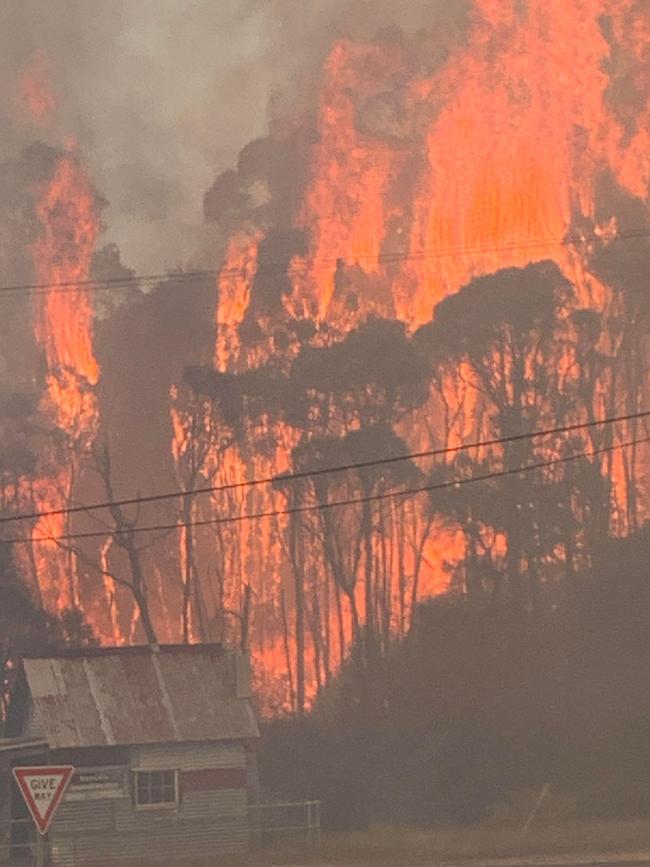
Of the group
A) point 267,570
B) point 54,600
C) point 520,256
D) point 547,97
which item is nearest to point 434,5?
point 547,97

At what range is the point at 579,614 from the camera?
65.1m

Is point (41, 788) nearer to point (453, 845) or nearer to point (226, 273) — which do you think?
point (453, 845)

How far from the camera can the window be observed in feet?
133

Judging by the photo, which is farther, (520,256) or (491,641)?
(520,256)

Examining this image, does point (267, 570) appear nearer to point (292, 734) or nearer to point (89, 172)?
point (292, 734)

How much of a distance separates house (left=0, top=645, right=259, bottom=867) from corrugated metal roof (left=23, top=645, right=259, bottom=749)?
28mm

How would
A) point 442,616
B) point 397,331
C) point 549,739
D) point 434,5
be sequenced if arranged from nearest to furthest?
point 549,739 < point 442,616 < point 397,331 < point 434,5

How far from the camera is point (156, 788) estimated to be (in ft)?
134

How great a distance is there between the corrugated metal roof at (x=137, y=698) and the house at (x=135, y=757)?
28 mm

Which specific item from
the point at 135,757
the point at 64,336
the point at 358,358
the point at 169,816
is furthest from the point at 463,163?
the point at 169,816

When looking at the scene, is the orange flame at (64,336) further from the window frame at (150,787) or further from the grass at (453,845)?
the window frame at (150,787)

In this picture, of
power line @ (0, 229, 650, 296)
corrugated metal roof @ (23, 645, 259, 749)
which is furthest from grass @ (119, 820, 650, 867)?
power line @ (0, 229, 650, 296)

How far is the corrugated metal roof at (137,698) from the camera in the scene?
40500mm

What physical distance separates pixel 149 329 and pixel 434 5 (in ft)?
73.6
